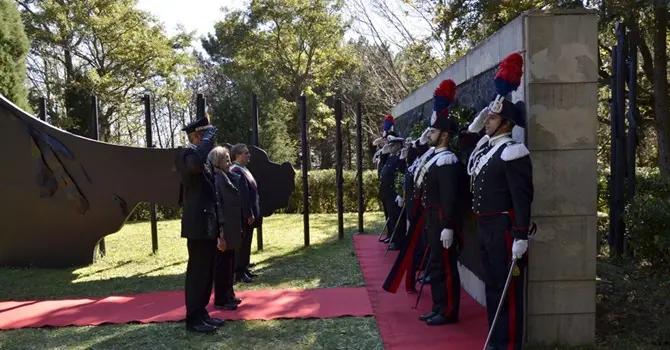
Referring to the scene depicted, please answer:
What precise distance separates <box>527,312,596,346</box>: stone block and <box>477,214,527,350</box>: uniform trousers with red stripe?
1.14ft

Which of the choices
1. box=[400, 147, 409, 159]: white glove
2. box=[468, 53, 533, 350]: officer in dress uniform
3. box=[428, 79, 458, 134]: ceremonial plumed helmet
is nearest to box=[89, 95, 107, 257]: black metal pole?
box=[400, 147, 409, 159]: white glove

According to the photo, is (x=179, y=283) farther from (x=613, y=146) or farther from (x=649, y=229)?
(x=613, y=146)

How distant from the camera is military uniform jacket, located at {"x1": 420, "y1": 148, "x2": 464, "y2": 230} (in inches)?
162

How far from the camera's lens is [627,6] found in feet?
24.5

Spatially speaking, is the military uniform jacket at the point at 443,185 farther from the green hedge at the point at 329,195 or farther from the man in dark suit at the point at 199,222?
the green hedge at the point at 329,195

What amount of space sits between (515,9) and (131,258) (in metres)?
7.30

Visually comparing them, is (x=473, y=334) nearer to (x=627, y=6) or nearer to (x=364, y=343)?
(x=364, y=343)

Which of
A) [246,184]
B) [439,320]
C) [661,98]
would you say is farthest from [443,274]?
[661,98]

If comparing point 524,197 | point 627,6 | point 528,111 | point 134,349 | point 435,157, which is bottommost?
point 134,349

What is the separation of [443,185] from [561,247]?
3.24 feet

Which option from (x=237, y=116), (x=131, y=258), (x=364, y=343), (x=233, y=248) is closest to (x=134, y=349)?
(x=233, y=248)

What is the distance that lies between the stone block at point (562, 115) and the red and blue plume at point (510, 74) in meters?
0.24

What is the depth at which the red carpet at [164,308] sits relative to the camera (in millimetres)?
4656

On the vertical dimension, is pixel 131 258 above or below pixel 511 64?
below
